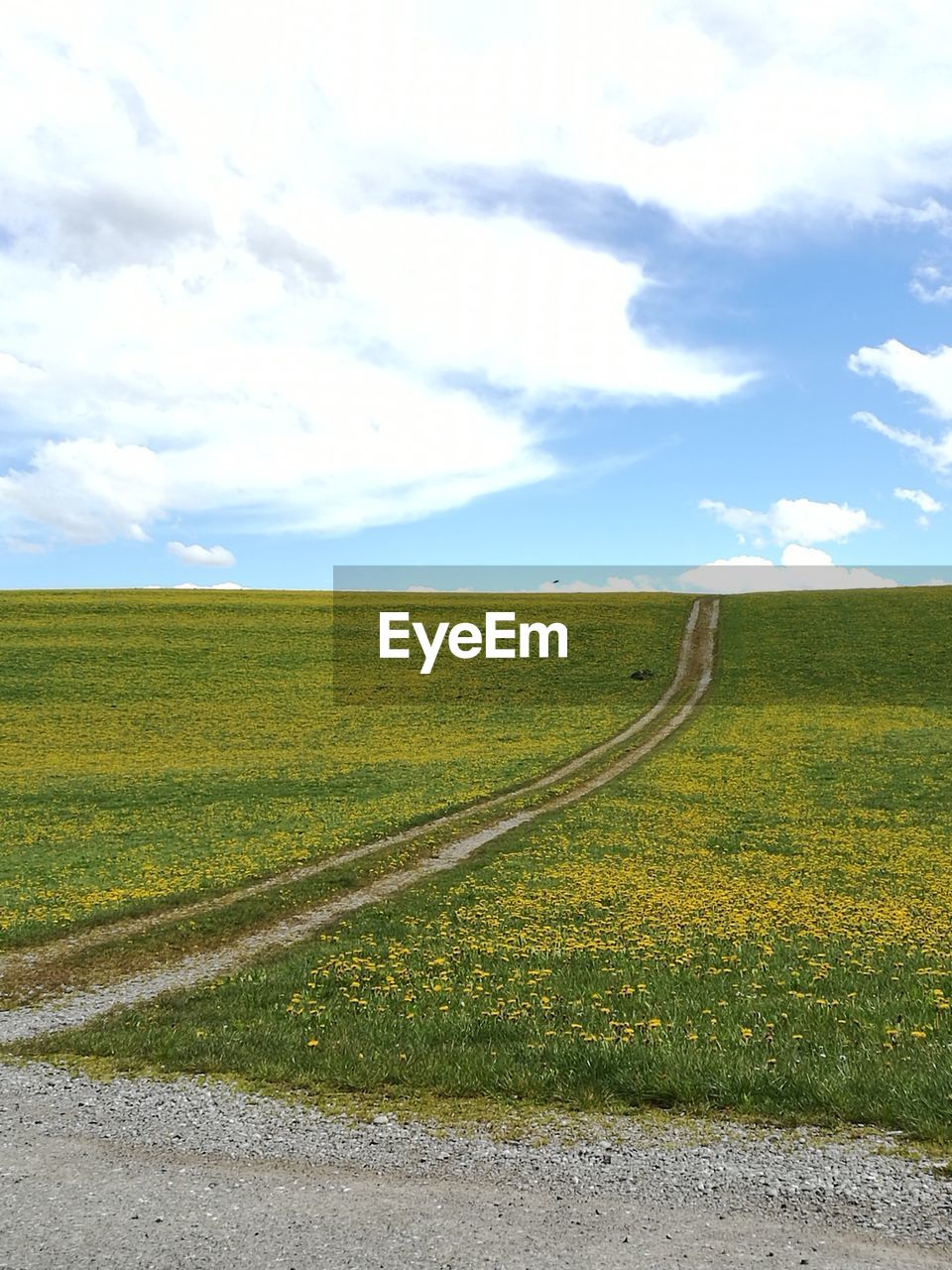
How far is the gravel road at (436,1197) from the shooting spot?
737 cm

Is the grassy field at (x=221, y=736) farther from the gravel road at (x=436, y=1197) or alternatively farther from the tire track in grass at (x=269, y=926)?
the gravel road at (x=436, y=1197)

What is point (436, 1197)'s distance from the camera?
823 centimetres

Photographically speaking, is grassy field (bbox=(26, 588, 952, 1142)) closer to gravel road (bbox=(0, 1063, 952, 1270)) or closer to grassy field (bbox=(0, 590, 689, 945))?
gravel road (bbox=(0, 1063, 952, 1270))

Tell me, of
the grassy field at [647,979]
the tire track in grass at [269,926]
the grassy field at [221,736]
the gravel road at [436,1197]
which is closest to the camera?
the gravel road at [436,1197]

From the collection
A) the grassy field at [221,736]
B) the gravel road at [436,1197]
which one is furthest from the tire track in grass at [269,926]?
the gravel road at [436,1197]

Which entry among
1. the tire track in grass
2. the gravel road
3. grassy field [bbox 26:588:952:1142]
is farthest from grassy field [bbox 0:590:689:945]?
the gravel road

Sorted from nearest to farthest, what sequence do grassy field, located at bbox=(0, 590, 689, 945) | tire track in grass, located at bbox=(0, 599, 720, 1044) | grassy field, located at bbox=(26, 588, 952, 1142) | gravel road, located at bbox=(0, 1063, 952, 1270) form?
gravel road, located at bbox=(0, 1063, 952, 1270), grassy field, located at bbox=(26, 588, 952, 1142), tire track in grass, located at bbox=(0, 599, 720, 1044), grassy field, located at bbox=(0, 590, 689, 945)

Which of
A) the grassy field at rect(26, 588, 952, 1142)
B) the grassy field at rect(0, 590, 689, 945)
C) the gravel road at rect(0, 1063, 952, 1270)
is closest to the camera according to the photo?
the gravel road at rect(0, 1063, 952, 1270)

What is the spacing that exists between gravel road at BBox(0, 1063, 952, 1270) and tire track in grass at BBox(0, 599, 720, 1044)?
16.4 feet

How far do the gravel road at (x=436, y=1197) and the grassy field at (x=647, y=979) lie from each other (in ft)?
3.64

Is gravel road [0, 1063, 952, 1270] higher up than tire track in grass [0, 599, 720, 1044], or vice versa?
gravel road [0, 1063, 952, 1270]

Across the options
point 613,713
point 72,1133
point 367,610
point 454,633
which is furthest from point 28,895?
point 367,610

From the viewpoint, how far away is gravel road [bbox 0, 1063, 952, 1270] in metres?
7.37

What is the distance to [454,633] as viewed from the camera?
8869 cm
